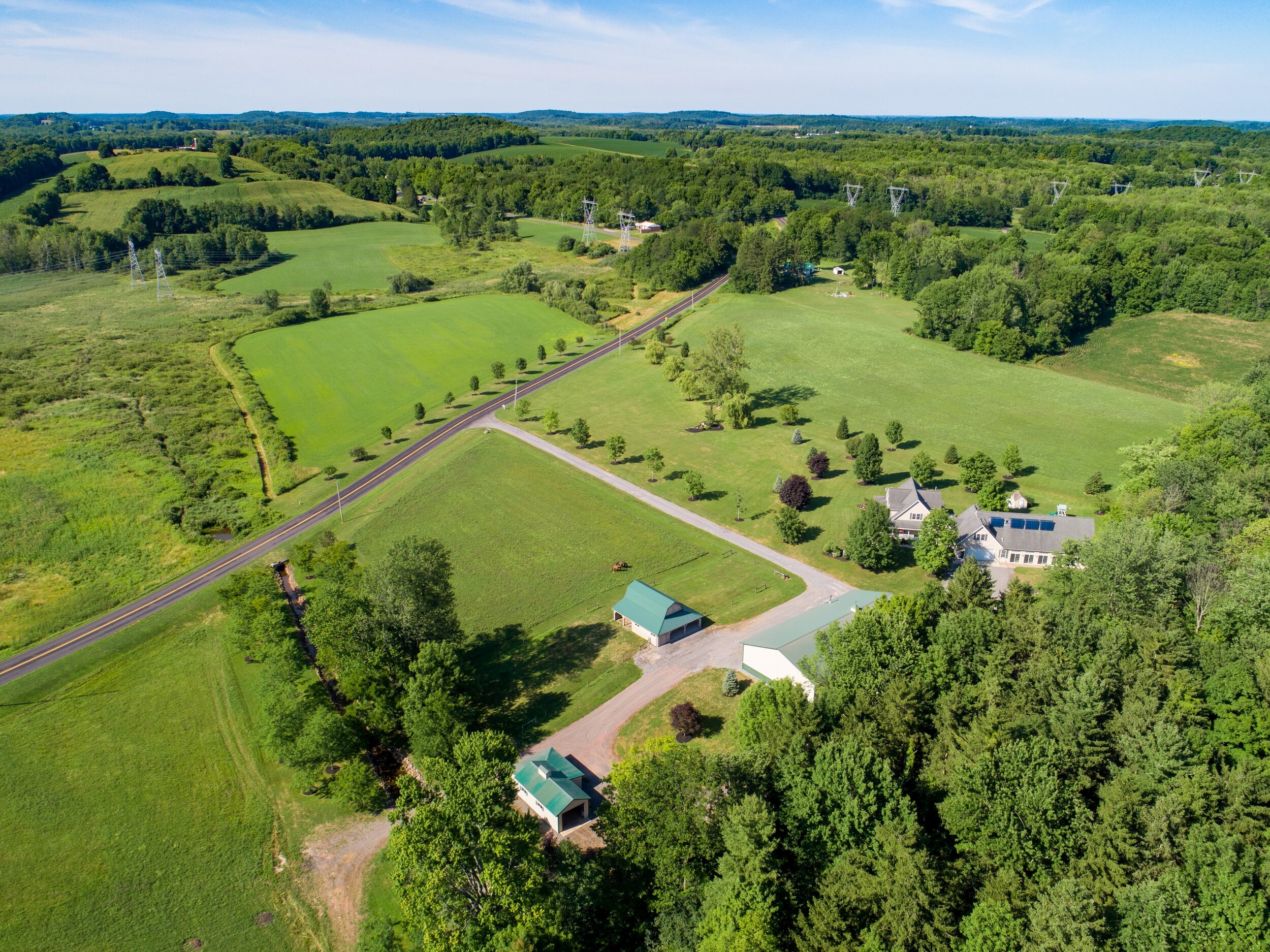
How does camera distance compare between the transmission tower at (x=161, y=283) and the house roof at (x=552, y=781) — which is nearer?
the house roof at (x=552, y=781)

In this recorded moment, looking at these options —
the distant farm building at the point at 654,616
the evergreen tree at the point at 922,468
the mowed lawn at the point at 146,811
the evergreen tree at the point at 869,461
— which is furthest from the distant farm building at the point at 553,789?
the evergreen tree at the point at 922,468

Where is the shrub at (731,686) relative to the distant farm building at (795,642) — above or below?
below

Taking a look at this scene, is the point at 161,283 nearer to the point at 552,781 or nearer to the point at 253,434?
the point at 253,434

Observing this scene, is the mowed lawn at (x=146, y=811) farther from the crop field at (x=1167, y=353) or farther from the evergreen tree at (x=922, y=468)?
the crop field at (x=1167, y=353)

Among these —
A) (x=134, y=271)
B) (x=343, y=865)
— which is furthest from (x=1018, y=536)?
(x=134, y=271)

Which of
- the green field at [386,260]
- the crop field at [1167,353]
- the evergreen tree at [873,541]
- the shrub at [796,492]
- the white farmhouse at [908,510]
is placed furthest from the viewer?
the green field at [386,260]

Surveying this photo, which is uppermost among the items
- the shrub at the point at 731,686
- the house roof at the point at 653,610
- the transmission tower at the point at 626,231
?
the transmission tower at the point at 626,231

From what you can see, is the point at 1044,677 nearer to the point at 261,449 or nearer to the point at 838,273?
the point at 261,449

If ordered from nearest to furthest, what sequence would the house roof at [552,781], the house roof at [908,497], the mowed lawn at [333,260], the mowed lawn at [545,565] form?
1. the house roof at [552,781]
2. the mowed lawn at [545,565]
3. the house roof at [908,497]
4. the mowed lawn at [333,260]
